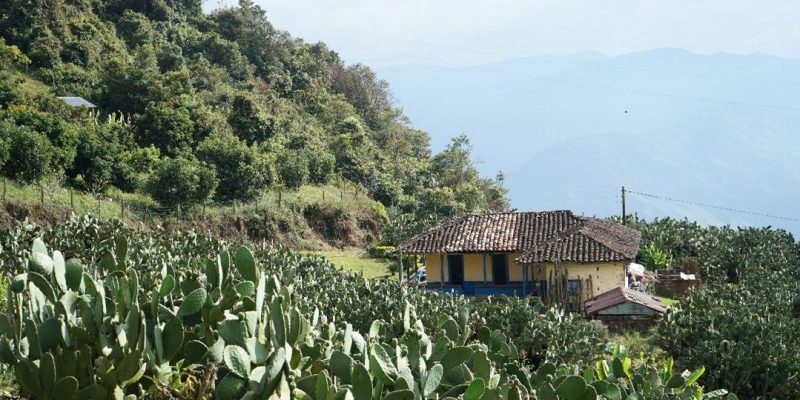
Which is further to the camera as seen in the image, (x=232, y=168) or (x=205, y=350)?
(x=232, y=168)

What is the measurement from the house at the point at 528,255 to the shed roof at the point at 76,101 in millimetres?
15836

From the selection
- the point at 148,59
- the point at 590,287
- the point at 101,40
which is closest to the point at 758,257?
the point at 590,287

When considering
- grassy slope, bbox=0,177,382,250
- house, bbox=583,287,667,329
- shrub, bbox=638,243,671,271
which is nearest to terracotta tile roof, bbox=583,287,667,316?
house, bbox=583,287,667,329

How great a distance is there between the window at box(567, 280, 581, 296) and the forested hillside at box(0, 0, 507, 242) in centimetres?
1111

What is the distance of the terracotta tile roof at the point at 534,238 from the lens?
23.0 metres

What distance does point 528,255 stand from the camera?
23.2m

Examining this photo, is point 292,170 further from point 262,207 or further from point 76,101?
point 76,101

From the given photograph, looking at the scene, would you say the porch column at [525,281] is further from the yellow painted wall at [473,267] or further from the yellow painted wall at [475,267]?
the yellow painted wall at [473,267]

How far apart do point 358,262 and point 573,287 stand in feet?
33.0

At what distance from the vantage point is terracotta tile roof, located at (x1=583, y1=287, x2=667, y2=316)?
19.8m

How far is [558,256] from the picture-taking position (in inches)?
899

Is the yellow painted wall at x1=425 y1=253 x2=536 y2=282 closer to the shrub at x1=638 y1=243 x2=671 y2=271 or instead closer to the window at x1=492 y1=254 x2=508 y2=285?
the window at x1=492 y1=254 x2=508 y2=285

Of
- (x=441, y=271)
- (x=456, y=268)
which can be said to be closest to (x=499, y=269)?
(x=456, y=268)

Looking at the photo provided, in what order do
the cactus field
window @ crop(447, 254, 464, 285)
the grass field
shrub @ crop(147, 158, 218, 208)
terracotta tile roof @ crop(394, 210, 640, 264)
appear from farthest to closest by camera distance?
1. the grass field
2. shrub @ crop(147, 158, 218, 208)
3. window @ crop(447, 254, 464, 285)
4. terracotta tile roof @ crop(394, 210, 640, 264)
5. the cactus field
